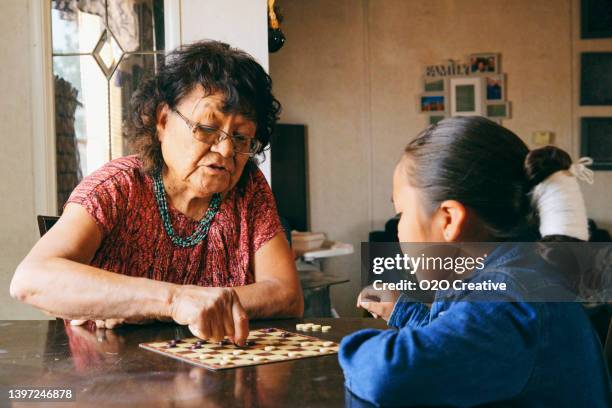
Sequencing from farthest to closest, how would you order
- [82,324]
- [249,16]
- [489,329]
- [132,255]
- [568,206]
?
[249,16], [132,255], [82,324], [568,206], [489,329]

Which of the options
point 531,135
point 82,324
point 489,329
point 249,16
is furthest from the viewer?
point 531,135

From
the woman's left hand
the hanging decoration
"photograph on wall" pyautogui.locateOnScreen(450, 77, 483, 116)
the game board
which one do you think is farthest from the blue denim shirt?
"photograph on wall" pyautogui.locateOnScreen(450, 77, 483, 116)

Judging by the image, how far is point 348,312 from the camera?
706cm

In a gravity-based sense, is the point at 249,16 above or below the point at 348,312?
above

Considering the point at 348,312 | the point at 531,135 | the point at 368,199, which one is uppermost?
the point at 531,135

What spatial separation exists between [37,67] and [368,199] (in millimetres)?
4350

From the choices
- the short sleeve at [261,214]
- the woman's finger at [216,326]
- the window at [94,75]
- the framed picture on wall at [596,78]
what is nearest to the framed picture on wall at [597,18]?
the framed picture on wall at [596,78]

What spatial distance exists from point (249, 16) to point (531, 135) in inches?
172

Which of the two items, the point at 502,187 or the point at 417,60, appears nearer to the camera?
the point at 502,187

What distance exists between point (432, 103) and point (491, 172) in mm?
5940

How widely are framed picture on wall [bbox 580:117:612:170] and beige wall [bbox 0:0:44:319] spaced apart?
505 centimetres

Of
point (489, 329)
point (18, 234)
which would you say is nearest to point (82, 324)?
point (489, 329)

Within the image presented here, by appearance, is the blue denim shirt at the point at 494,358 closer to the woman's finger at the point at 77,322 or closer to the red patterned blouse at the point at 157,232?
the woman's finger at the point at 77,322

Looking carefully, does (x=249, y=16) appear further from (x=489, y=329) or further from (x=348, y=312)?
(x=348, y=312)
